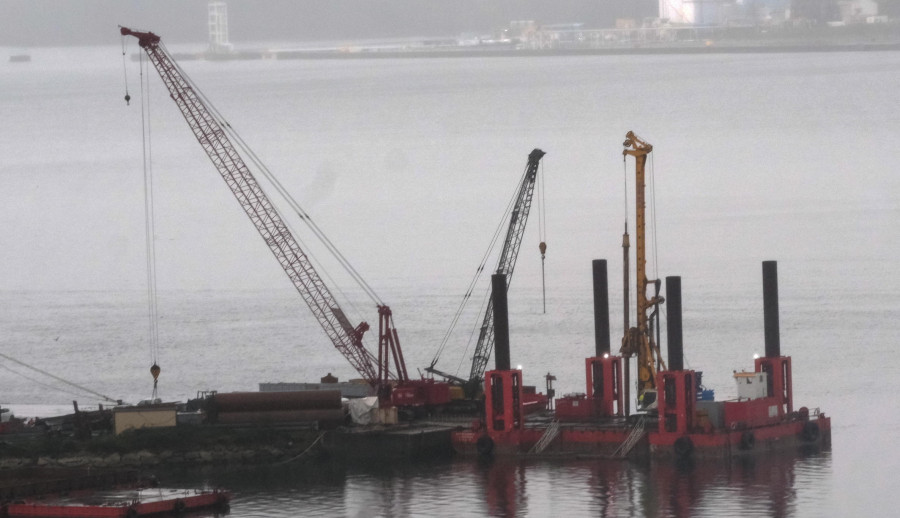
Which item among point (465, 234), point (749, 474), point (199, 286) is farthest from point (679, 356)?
point (465, 234)

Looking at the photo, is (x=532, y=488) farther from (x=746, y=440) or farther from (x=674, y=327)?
(x=674, y=327)

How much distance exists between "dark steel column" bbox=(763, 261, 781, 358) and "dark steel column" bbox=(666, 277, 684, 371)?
121 inches

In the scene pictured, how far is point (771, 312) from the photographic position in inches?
2060

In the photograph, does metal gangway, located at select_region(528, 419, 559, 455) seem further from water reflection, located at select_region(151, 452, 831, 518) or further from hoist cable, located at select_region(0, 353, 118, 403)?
hoist cable, located at select_region(0, 353, 118, 403)

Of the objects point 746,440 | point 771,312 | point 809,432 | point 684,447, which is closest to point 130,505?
point 684,447

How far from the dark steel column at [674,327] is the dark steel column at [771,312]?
3.07 meters

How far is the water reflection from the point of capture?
1687 inches

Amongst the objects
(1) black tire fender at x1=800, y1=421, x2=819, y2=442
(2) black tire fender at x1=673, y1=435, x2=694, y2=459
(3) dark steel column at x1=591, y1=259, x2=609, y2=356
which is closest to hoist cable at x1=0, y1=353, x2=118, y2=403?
(3) dark steel column at x1=591, y1=259, x2=609, y2=356

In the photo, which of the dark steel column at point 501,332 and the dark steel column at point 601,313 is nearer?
the dark steel column at point 501,332

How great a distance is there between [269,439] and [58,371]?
3649 centimetres

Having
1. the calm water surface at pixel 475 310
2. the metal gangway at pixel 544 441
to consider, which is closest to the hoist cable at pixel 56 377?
the calm water surface at pixel 475 310

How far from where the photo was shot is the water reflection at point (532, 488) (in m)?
42.8

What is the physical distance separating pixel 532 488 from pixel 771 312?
10.6 meters

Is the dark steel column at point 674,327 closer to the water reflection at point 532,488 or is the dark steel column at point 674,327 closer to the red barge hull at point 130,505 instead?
the water reflection at point 532,488
